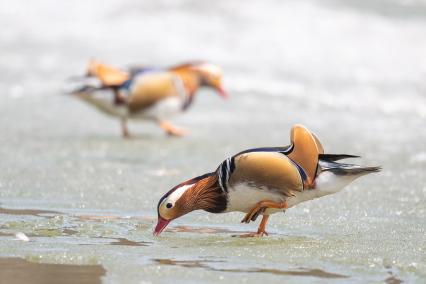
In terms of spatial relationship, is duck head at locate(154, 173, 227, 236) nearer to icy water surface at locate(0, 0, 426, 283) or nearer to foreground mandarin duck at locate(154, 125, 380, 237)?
foreground mandarin duck at locate(154, 125, 380, 237)

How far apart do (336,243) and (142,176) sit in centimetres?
248

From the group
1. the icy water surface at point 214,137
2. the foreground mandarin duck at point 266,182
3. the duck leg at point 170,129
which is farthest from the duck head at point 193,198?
the duck leg at point 170,129

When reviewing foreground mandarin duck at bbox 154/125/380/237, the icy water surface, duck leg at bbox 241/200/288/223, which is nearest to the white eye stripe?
foreground mandarin duck at bbox 154/125/380/237

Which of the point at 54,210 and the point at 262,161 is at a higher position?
the point at 262,161

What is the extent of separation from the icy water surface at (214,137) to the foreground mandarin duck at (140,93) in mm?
229

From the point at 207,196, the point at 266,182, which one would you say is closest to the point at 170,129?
the point at 207,196

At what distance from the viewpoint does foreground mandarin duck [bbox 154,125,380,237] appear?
5.50m

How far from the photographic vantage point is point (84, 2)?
1520cm

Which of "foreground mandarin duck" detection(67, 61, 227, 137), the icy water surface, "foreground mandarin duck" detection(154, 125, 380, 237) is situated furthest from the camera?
"foreground mandarin duck" detection(67, 61, 227, 137)

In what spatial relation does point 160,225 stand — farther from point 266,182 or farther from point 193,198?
point 266,182

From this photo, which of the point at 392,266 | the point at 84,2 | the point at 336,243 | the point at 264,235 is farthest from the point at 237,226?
the point at 84,2

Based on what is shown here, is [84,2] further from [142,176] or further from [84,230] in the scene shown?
[84,230]

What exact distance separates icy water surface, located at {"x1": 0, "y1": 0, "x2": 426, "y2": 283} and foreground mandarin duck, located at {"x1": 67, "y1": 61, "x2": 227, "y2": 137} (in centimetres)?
23

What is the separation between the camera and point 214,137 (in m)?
9.44
